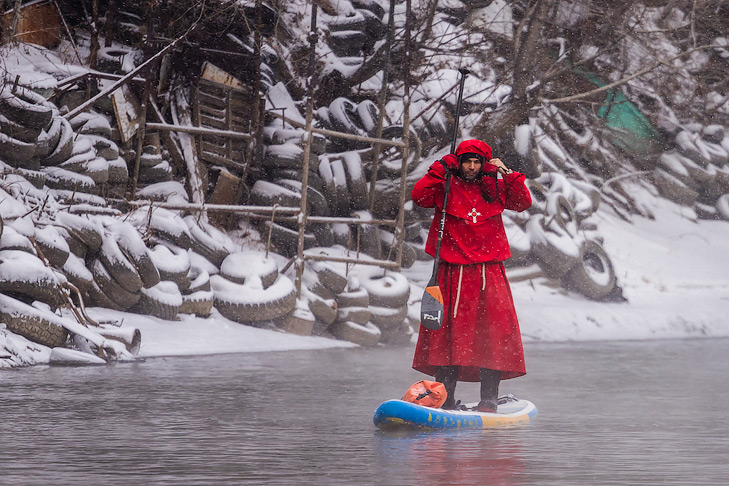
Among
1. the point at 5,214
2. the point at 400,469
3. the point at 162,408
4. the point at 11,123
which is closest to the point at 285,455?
the point at 400,469

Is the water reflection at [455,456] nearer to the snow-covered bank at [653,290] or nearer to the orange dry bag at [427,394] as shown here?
the orange dry bag at [427,394]

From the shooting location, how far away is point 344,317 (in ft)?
40.5

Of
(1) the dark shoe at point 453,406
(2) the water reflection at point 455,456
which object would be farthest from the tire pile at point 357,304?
(2) the water reflection at point 455,456

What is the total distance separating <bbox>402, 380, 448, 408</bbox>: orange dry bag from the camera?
568 centimetres

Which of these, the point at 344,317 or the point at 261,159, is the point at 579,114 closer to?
the point at 261,159

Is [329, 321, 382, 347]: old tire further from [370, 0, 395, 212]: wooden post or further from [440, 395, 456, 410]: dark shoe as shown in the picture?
[440, 395, 456, 410]: dark shoe

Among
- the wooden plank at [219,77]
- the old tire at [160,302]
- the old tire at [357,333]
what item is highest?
the wooden plank at [219,77]

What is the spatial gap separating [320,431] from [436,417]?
2.13 ft

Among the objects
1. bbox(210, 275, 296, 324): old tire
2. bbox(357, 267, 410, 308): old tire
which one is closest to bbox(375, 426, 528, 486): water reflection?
bbox(210, 275, 296, 324): old tire

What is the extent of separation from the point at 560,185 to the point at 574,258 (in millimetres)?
2461

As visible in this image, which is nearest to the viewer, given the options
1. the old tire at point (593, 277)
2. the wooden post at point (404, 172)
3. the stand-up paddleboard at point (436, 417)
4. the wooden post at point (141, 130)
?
the stand-up paddleboard at point (436, 417)

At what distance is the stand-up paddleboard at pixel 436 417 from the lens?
5.47 metres

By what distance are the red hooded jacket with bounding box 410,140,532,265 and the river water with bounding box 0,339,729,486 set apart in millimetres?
1006

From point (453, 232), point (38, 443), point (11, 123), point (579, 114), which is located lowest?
point (38, 443)
